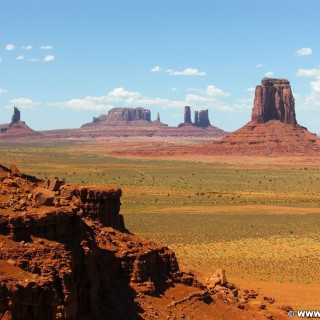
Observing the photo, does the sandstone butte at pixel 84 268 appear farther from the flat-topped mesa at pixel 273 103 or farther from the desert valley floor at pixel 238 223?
the flat-topped mesa at pixel 273 103

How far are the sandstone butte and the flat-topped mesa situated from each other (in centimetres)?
16016

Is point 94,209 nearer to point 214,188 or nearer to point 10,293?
point 10,293

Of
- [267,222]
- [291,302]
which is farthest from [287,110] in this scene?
[291,302]

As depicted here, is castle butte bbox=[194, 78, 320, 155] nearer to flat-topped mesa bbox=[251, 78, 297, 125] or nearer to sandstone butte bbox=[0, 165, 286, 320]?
flat-topped mesa bbox=[251, 78, 297, 125]

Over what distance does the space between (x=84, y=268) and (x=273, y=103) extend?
170470 millimetres

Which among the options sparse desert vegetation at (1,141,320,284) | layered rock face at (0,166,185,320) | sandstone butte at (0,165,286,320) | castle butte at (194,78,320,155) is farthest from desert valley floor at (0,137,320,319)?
castle butte at (194,78,320,155)

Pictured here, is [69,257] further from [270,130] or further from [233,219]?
[270,130]

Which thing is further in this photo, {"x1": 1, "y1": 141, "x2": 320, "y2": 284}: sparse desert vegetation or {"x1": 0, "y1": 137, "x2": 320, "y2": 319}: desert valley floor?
{"x1": 1, "y1": 141, "x2": 320, "y2": 284}: sparse desert vegetation

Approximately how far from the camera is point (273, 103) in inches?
7121

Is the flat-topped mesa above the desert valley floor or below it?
above

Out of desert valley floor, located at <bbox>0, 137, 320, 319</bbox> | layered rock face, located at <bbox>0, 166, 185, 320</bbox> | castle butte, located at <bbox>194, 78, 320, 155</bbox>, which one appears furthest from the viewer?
castle butte, located at <bbox>194, 78, 320, 155</bbox>

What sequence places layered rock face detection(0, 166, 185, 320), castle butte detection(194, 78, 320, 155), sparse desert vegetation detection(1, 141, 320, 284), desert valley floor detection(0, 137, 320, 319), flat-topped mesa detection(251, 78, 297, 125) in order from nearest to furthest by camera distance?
layered rock face detection(0, 166, 185, 320) < desert valley floor detection(0, 137, 320, 319) < sparse desert vegetation detection(1, 141, 320, 284) < castle butte detection(194, 78, 320, 155) < flat-topped mesa detection(251, 78, 297, 125)

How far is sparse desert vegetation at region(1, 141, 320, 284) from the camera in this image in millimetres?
36562

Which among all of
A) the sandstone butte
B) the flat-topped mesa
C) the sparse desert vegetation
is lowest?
the sparse desert vegetation
